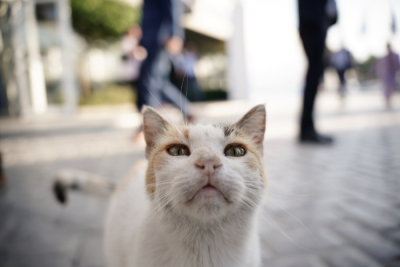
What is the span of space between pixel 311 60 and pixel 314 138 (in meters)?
1.25

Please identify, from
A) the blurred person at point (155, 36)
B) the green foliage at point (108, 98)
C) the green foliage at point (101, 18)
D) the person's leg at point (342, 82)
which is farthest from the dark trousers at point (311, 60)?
the green foliage at point (101, 18)

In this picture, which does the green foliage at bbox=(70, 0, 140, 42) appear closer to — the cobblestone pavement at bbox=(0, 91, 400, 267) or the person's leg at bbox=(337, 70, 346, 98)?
the cobblestone pavement at bbox=(0, 91, 400, 267)

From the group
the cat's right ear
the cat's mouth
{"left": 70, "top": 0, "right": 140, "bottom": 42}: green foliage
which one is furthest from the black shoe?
{"left": 70, "top": 0, "right": 140, "bottom": 42}: green foliage

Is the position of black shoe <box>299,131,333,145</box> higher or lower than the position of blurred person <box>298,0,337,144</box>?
lower

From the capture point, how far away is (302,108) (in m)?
4.00

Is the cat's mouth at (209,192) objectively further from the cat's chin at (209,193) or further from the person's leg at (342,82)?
the person's leg at (342,82)

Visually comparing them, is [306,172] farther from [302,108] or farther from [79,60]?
[79,60]

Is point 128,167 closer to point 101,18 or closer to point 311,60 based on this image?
point 311,60

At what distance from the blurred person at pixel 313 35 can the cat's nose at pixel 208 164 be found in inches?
133

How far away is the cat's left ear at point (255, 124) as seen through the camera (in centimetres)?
115

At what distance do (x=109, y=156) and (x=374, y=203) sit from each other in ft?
11.4

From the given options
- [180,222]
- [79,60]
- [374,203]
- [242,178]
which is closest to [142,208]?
[180,222]

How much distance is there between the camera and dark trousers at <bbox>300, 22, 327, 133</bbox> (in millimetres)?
3541

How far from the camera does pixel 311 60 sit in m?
3.71
